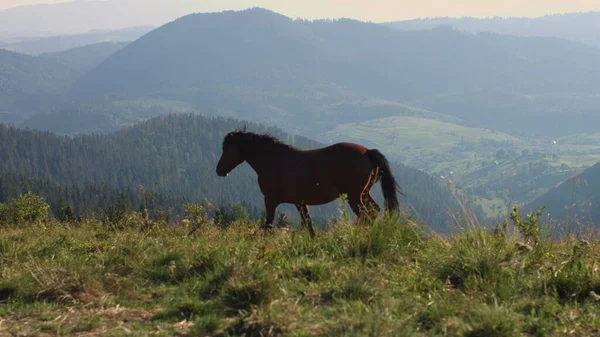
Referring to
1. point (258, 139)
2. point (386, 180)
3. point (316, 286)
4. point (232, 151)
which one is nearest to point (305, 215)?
point (386, 180)

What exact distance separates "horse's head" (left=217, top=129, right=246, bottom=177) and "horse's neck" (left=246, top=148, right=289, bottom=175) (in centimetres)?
48

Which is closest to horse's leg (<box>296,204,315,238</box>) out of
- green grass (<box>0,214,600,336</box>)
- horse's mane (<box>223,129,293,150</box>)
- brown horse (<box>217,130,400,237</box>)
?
brown horse (<box>217,130,400,237</box>)

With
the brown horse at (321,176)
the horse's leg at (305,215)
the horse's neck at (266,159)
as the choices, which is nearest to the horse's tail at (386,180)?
the brown horse at (321,176)

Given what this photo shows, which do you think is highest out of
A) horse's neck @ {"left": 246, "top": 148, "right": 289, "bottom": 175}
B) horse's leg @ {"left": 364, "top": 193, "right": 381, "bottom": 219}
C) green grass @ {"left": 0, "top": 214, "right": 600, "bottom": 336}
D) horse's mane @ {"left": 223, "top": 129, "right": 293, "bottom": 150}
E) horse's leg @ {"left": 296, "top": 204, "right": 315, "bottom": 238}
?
horse's mane @ {"left": 223, "top": 129, "right": 293, "bottom": 150}

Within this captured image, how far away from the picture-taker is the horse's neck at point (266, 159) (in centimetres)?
1221

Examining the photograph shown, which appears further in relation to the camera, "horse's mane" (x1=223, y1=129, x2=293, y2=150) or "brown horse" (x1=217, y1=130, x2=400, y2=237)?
"horse's mane" (x1=223, y1=129, x2=293, y2=150)

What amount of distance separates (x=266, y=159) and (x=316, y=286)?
6.20 m

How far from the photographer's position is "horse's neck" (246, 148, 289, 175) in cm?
1221

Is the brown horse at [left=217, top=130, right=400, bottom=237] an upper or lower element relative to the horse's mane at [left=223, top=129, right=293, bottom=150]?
lower

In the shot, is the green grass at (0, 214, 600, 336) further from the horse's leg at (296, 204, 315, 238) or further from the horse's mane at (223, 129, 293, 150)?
the horse's mane at (223, 129, 293, 150)

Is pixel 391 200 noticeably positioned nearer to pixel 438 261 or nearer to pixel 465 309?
pixel 438 261

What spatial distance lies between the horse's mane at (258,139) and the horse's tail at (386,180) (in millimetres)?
1933

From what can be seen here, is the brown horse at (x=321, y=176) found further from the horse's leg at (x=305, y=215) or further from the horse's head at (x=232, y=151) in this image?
the horse's head at (x=232, y=151)

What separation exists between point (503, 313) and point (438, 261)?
1.76 m
